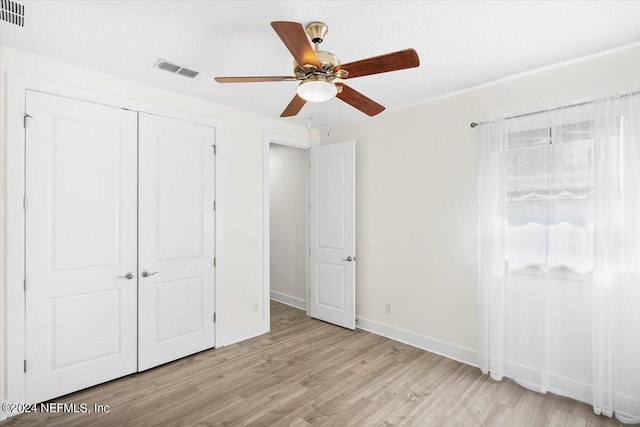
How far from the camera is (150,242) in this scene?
295 cm

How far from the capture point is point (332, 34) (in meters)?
2.10

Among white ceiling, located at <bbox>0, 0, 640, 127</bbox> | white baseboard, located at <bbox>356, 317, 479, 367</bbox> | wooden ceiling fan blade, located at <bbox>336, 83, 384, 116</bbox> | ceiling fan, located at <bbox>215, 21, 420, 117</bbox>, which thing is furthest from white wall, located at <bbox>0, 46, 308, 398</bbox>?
wooden ceiling fan blade, located at <bbox>336, 83, 384, 116</bbox>

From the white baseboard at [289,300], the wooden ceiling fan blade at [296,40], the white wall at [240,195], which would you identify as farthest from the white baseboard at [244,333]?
the wooden ceiling fan blade at [296,40]

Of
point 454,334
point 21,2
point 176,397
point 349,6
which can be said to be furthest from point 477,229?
point 21,2

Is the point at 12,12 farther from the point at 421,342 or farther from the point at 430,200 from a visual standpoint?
the point at 421,342

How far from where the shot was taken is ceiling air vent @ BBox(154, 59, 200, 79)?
2520mm

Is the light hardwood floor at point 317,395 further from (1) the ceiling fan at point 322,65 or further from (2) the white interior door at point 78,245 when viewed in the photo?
(1) the ceiling fan at point 322,65

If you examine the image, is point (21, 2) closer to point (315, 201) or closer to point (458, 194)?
point (315, 201)

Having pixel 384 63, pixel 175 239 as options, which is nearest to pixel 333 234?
pixel 175 239

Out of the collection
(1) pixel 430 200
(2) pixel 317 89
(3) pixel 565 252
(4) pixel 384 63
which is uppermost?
(4) pixel 384 63

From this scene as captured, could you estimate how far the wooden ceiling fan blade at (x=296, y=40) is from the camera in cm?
146

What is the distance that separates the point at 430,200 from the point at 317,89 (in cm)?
203

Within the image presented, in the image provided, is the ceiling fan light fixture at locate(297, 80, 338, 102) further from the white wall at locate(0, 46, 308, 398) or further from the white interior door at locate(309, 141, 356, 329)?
the white interior door at locate(309, 141, 356, 329)

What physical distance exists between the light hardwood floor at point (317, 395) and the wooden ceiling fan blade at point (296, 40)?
7.74 ft
